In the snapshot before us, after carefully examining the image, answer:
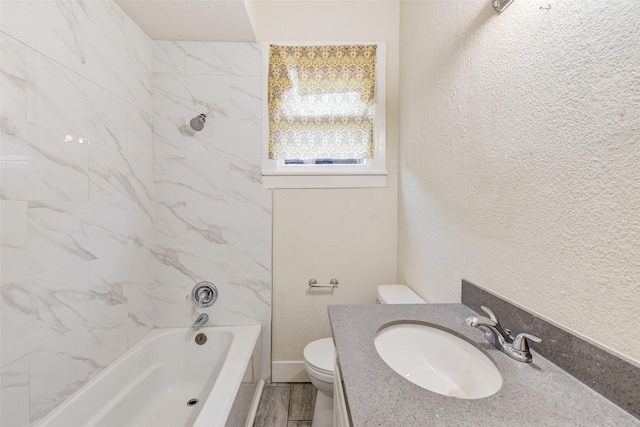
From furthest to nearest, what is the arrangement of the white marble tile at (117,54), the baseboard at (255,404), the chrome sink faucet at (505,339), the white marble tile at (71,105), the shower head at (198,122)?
the shower head at (198,122), the baseboard at (255,404), the white marble tile at (117,54), the white marble tile at (71,105), the chrome sink faucet at (505,339)

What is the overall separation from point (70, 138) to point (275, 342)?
1.70 meters

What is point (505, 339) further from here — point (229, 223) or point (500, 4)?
point (229, 223)

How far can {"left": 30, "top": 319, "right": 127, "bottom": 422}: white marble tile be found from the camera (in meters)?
1.03

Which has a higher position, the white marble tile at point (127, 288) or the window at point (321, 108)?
the window at point (321, 108)

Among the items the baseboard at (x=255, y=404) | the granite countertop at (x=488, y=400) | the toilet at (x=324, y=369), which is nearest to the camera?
the granite countertop at (x=488, y=400)

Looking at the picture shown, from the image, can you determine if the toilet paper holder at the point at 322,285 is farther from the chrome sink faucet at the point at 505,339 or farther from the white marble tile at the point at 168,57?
the white marble tile at the point at 168,57

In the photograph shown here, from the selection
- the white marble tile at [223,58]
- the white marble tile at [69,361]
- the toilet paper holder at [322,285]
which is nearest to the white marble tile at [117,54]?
the white marble tile at [223,58]

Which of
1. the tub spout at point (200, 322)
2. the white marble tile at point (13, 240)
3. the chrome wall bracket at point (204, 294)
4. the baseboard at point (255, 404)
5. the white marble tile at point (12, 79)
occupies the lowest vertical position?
the baseboard at point (255, 404)

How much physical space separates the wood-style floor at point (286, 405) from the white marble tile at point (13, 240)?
1.41 m

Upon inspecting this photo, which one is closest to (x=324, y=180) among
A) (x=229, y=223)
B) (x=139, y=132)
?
(x=229, y=223)

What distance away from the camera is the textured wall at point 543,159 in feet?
1.86

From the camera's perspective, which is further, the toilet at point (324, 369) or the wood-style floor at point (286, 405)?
the wood-style floor at point (286, 405)

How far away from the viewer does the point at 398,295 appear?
1.61 meters

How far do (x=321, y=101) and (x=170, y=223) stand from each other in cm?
138
